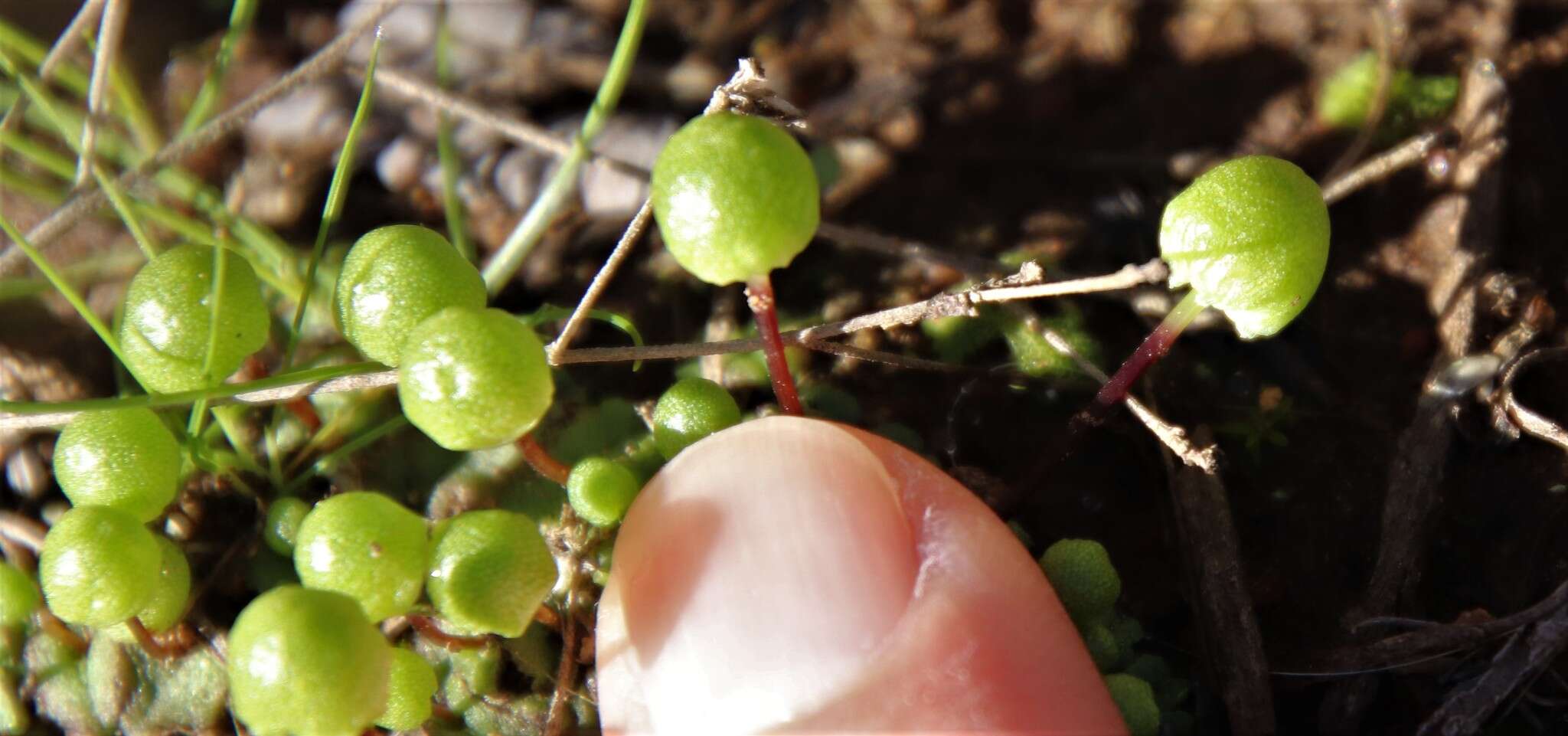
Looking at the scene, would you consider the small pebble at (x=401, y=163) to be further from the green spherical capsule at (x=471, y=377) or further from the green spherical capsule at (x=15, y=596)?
the green spherical capsule at (x=471, y=377)

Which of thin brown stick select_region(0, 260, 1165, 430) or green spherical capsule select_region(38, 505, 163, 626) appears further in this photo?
thin brown stick select_region(0, 260, 1165, 430)

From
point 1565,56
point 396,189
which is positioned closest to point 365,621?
point 396,189

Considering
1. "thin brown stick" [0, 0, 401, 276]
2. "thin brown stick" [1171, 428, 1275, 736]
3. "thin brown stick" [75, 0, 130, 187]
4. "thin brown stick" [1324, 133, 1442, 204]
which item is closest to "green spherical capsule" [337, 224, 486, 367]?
"thin brown stick" [0, 0, 401, 276]

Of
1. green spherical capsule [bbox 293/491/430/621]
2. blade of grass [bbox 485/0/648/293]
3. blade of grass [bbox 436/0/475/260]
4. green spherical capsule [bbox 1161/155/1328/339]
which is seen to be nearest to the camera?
green spherical capsule [bbox 293/491/430/621]

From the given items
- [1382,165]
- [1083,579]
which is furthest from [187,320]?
[1382,165]

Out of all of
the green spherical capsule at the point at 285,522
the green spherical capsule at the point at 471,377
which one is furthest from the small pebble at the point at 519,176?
the green spherical capsule at the point at 471,377

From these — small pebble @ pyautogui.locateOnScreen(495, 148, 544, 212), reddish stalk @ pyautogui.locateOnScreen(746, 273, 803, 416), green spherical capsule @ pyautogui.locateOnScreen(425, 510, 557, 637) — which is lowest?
green spherical capsule @ pyautogui.locateOnScreen(425, 510, 557, 637)

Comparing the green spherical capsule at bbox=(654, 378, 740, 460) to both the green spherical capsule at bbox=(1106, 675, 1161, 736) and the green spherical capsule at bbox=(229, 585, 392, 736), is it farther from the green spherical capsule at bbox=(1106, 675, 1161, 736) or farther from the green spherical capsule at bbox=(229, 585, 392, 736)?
the green spherical capsule at bbox=(1106, 675, 1161, 736)
